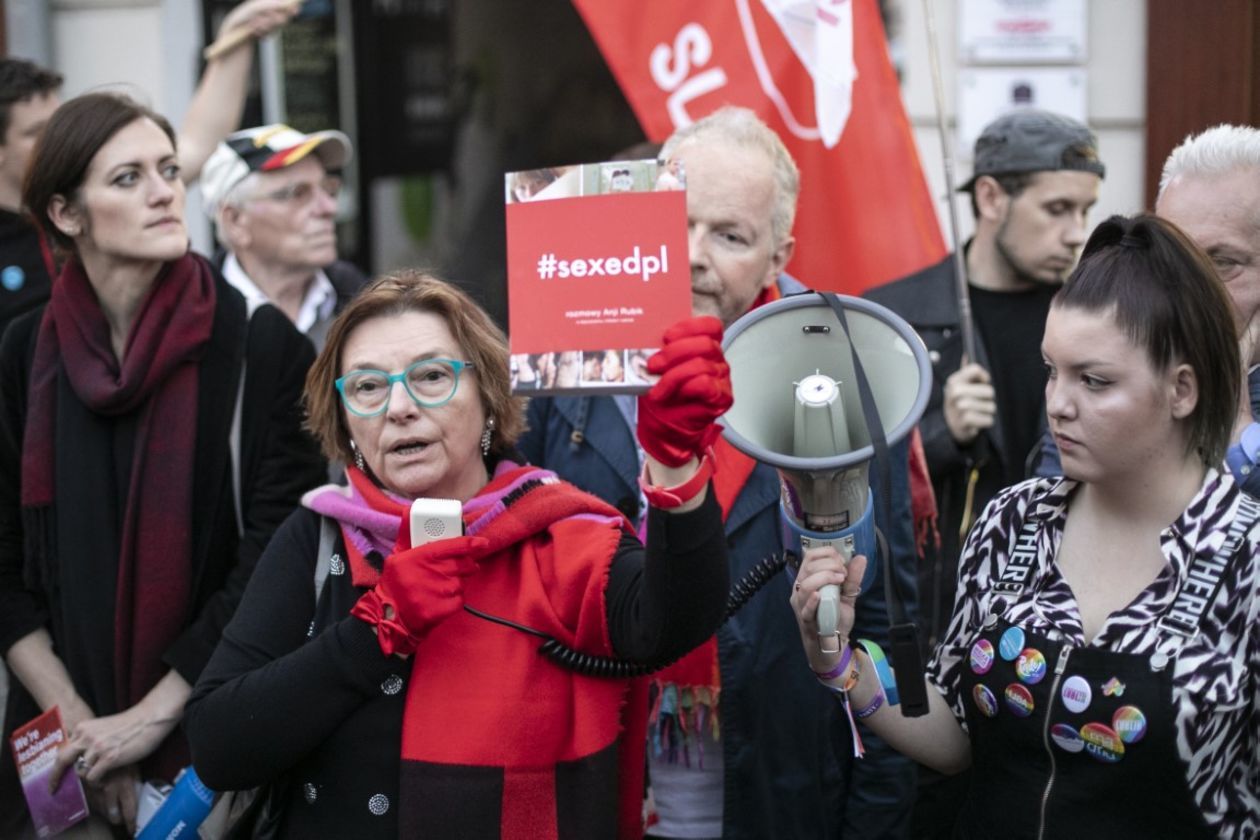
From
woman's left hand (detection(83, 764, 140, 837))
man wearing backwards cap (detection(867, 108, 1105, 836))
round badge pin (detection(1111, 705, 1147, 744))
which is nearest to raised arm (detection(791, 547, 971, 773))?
round badge pin (detection(1111, 705, 1147, 744))

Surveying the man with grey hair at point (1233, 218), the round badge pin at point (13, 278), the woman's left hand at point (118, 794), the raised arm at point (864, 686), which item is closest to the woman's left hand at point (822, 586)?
the raised arm at point (864, 686)

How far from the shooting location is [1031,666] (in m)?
2.20

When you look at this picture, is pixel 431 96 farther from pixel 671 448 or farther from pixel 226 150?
pixel 671 448

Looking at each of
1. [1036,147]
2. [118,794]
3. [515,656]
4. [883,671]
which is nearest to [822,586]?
[883,671]

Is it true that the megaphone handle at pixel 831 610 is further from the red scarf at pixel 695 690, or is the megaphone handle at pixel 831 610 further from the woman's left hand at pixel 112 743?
the woman's left hand at pixel 112 743

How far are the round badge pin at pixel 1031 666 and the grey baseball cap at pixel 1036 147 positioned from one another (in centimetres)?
A: 228

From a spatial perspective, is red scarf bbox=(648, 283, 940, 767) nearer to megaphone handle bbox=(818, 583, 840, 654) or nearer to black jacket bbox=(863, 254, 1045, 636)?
megaphone handle bbox=(818, 583, 840, 654)

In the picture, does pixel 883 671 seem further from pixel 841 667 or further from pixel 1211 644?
pixel 1211 644

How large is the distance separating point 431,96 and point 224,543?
3.27 m

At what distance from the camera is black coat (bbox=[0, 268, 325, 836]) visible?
320 cm

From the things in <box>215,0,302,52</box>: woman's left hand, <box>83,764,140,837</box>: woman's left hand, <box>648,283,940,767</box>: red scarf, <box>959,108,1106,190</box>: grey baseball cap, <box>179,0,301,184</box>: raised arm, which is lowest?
<box>83,764,140,837</box>: woman's left hand

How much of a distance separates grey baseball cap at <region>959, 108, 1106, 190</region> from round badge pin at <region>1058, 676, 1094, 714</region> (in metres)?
2.34

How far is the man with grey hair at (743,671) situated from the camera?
2.80 m

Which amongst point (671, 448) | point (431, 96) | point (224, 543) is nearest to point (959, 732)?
point (671, 448)
